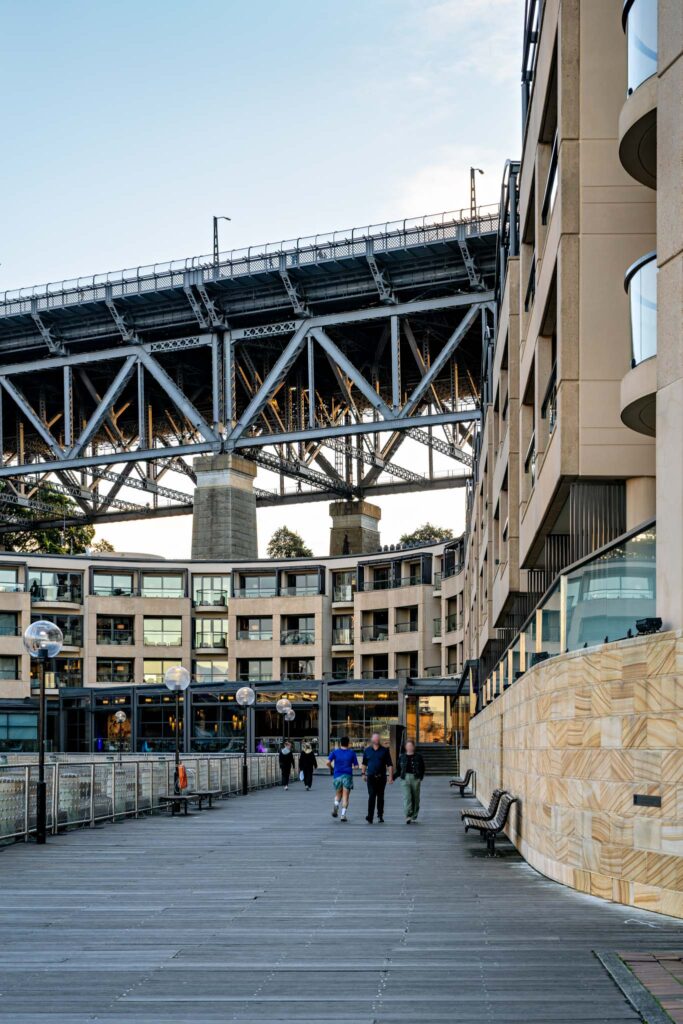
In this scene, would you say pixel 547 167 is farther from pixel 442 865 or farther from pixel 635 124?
pixel 442 865

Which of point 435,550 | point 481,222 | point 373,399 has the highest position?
point 481,222

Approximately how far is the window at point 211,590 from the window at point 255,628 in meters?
2.02

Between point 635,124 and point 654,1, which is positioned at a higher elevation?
point 654,1

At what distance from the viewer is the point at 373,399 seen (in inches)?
3221

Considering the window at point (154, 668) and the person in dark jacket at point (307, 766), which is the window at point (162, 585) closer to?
the window at point (154, 668)

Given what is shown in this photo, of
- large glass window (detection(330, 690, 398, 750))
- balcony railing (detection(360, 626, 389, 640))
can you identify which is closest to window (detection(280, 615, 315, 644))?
balcony railing (detection(360, 626, 389, 640))

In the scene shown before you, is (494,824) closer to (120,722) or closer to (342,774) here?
(342,774)

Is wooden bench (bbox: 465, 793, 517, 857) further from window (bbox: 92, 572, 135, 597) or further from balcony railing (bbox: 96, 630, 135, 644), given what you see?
window (bbox: 92, 572, 135, 597)

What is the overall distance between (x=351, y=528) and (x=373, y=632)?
17620mm

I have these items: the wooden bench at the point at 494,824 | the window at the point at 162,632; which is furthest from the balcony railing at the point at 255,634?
the wooden bench at the point at 494,824

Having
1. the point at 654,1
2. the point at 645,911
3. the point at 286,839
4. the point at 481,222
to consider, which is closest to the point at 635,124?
the point at 654,1

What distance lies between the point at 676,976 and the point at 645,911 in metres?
3.61

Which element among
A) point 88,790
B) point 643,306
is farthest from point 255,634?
point 643,306

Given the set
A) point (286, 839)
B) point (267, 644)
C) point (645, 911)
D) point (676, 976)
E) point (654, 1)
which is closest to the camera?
point (676, 976)
